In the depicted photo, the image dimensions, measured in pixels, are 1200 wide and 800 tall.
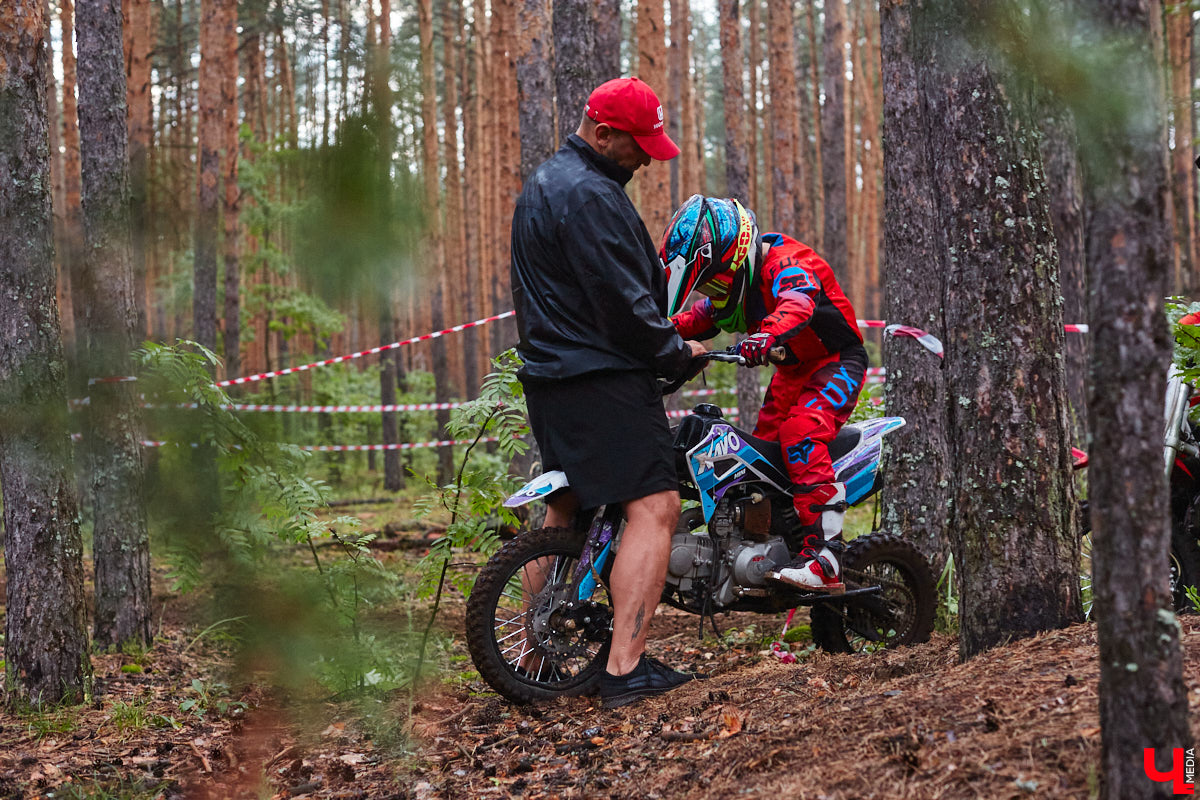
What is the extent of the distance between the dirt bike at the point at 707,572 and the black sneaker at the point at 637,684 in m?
0.21

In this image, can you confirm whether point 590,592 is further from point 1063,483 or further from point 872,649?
point 1063,483

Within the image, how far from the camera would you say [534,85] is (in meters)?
8.78

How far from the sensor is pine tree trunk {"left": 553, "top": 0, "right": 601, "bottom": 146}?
740 centimetres

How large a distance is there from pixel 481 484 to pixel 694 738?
211cm

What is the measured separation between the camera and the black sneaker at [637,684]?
3.80m

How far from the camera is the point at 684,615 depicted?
256 inches

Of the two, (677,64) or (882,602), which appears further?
(677,64)

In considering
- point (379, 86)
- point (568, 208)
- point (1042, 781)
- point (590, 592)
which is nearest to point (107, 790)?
point (590, 592)

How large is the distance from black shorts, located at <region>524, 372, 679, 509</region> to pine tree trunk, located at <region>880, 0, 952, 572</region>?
2.20 meters

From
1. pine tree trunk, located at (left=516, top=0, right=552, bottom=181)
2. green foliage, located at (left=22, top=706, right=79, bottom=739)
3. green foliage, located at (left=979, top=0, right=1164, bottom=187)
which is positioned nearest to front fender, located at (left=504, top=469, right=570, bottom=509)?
green foliage, located at (left=22, top=706, right=79, bottom=739)

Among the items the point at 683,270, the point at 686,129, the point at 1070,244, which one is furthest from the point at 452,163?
the point at 686,129

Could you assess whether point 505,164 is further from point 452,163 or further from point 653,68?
point 452,163

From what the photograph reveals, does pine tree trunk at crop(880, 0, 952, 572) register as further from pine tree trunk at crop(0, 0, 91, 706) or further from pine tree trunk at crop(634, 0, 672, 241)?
pine tree trunk at crop(634, 0, 672, 241)

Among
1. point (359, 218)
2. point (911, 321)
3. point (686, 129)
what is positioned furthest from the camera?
point (686, 129)
